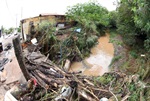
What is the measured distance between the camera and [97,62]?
1402cm

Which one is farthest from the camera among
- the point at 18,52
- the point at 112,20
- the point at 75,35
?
the point at 112,20

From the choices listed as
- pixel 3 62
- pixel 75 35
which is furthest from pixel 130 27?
pixel 3 62

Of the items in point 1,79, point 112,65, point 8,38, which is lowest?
point 112,65

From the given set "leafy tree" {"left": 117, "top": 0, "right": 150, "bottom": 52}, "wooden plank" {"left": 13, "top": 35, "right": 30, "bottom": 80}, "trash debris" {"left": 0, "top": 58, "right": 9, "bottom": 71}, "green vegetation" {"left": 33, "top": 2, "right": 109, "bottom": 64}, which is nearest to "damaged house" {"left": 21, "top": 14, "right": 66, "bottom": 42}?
"green vegetation" {"left": 33, "top": 2, "right": 109, "bottom": 64}

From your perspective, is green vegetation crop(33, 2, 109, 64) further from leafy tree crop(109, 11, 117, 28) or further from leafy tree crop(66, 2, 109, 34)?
leafy tree crop(109, 11, 117, 28)

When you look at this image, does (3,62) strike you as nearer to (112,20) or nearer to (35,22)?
(35,22)

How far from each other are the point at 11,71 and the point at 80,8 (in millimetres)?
8887

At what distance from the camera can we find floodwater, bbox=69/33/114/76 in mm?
13258

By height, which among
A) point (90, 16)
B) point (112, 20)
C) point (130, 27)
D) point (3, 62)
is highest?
point (90, 16)

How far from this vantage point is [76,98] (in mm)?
9297

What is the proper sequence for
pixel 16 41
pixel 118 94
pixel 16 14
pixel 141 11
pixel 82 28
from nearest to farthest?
pixel 16 41 < pixel 118 94 < pixel 141 11 < pixel 82 28 < pixel 16 14

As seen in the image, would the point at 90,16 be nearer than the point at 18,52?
No

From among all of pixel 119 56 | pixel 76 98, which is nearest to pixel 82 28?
pixel 119 56

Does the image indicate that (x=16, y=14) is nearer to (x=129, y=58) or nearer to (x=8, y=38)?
(x=8, y=38)
